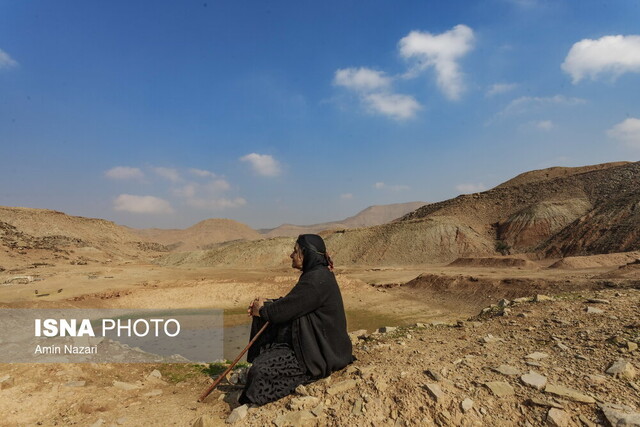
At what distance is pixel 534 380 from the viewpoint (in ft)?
11.9

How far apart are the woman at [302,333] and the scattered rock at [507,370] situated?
1.77 m

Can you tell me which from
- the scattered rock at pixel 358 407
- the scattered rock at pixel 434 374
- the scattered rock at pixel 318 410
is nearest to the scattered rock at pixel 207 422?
the scattered rock at pixel 318 410

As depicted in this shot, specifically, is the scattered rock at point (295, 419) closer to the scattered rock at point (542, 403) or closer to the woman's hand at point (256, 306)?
the woman's hand at point (256, 306)

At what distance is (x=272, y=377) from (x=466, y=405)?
2.01 meters

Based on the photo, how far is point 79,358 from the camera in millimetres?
6496

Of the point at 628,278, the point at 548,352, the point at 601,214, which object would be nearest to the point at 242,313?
the point at 548,352

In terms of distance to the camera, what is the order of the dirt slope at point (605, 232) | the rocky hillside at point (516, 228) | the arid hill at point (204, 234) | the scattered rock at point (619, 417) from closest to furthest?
the scattered rock at point (619, 417) < the dirt slope at point (605, 232) < the rocky hillside at point (516, 228) < the arid hill at point (204, 234)

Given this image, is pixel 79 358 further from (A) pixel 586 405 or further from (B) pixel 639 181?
(B) pixel 639 181

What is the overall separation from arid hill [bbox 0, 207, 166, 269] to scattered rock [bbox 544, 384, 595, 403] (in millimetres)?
42658

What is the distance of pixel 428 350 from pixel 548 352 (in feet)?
4.93

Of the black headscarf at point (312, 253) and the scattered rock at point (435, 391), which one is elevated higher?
the black headscarf at point (312, 253)

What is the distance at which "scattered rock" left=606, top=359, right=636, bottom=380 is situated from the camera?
363 cm

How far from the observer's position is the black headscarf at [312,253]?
4.19 meters

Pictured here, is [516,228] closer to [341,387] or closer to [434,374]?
[434,374]
